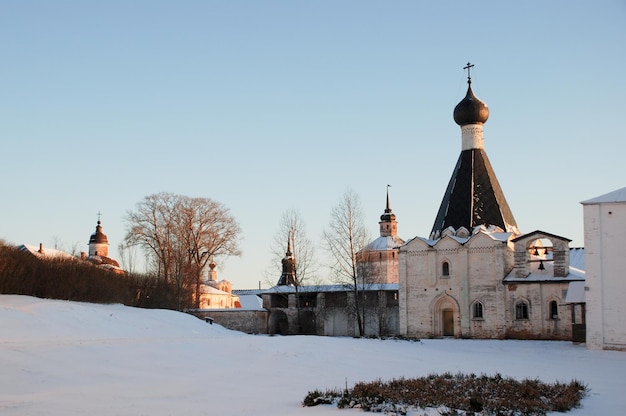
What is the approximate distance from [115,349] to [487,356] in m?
10.9

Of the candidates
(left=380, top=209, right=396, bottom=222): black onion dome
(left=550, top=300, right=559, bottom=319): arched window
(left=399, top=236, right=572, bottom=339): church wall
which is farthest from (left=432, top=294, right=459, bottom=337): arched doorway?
(left=380, top=209, right=396, bottom=222): black onion dome

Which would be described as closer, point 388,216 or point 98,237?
point 388,216

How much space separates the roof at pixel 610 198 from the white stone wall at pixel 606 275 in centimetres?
11

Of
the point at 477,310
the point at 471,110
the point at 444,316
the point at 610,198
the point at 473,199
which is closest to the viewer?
the point at 610,198

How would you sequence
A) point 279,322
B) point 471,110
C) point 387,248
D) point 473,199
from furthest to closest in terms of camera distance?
1. point 387,248
2. point 279,322
3. point 471,110
4. point 473,199

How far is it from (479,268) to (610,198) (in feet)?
29.6

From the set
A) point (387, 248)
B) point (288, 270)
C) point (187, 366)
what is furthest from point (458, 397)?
point (387, 248)

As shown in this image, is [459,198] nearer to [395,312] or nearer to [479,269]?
[479,269]

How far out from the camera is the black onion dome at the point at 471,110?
34906 mm

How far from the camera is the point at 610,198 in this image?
77.3 ft

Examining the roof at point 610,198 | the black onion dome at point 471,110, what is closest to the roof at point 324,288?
the black onion dome at point 471,110

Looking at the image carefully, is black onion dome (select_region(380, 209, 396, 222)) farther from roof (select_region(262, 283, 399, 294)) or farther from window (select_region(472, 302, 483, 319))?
window (select_region(472, 302, 483, 319))

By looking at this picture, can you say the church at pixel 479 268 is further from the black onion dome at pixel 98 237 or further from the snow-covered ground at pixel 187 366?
the black onion dome at pixel 98 237

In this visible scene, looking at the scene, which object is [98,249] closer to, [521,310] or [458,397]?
[521,310]
